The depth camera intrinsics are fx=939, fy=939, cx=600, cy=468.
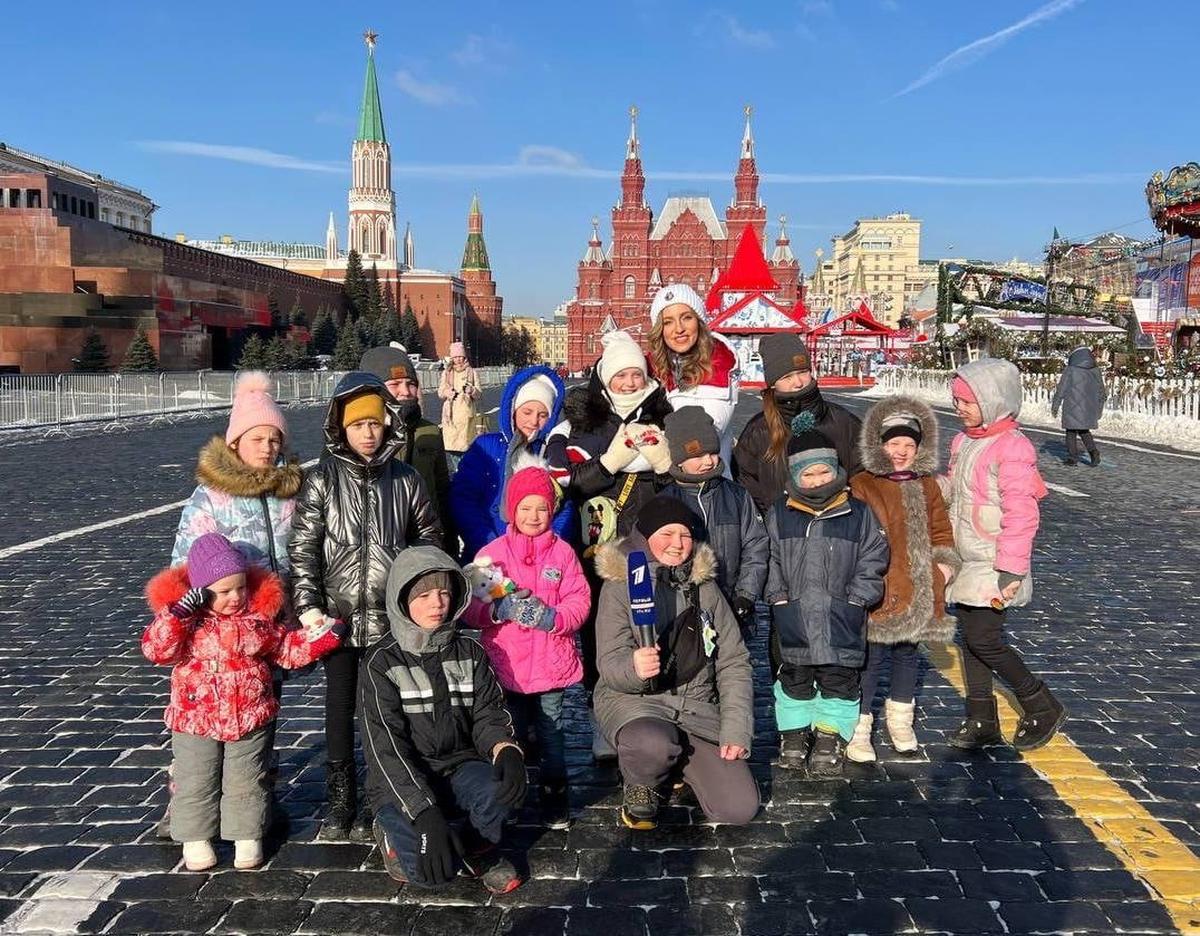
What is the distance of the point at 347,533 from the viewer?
3213 millimetres

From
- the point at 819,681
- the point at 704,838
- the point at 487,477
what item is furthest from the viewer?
the point at 487,477

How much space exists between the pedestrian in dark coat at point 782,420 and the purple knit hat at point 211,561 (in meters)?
2.04

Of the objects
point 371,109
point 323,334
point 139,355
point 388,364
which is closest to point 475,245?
point 371,109

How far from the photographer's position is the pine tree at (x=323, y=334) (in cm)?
7167

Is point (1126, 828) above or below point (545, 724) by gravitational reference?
below

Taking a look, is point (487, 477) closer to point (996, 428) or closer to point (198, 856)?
point (198, 856)

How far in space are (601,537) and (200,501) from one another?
151 cm

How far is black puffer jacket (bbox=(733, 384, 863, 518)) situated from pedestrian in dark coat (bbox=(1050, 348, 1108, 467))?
39.7 ft

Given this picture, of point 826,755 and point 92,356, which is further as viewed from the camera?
point 92,356

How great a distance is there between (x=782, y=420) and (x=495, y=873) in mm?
2137

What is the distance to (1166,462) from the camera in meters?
15.2

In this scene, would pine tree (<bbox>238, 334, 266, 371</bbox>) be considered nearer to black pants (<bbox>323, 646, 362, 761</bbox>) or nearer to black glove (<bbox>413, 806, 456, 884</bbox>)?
black pants (<bbox>323, 646, 362, 761</bbox>)

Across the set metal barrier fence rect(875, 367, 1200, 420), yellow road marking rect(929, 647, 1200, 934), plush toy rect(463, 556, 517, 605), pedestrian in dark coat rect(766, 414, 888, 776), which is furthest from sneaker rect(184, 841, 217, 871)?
metal barrier fence rect(875, 367, 1200, 420)

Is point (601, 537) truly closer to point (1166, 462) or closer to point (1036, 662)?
point (1036, 662)
